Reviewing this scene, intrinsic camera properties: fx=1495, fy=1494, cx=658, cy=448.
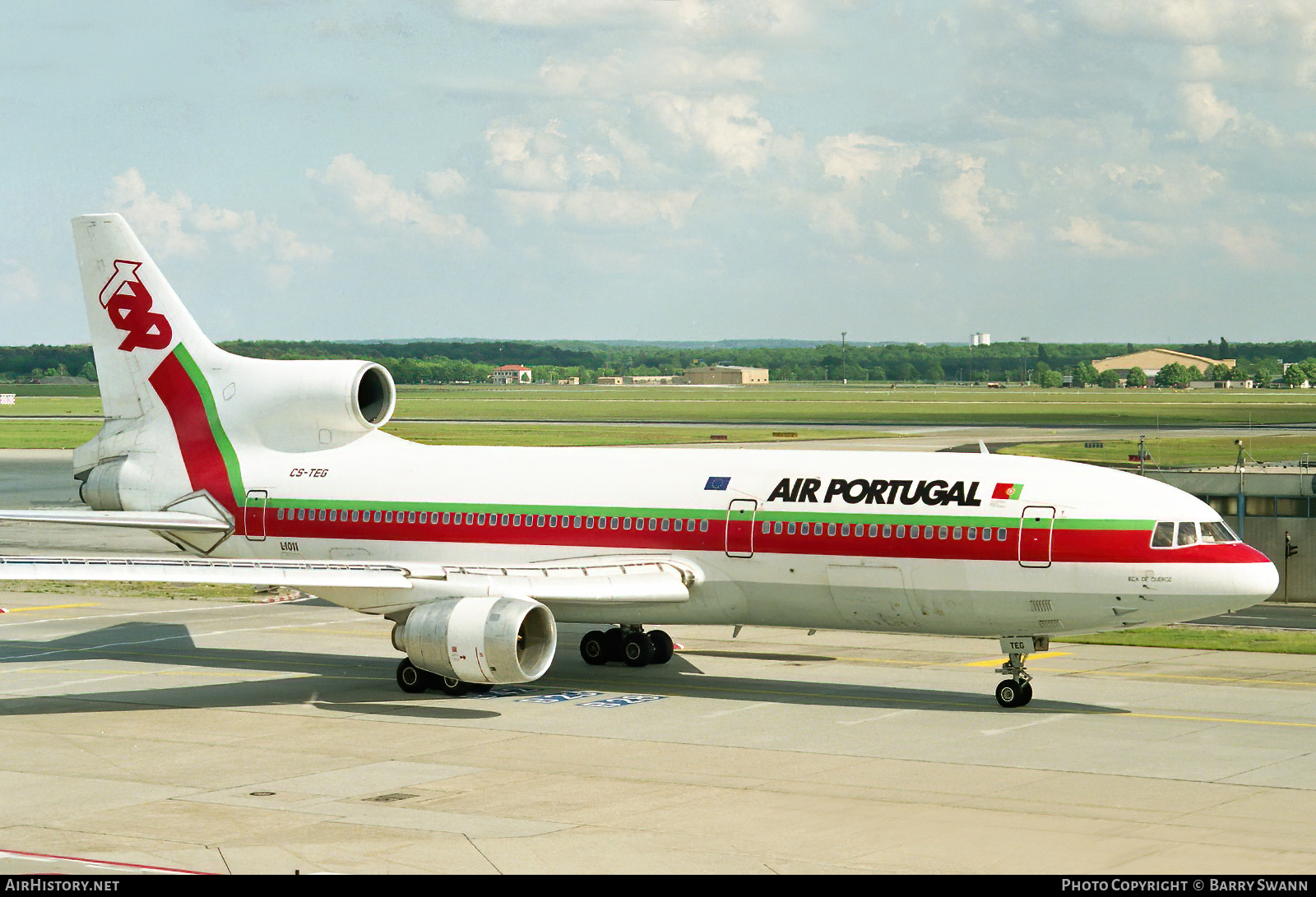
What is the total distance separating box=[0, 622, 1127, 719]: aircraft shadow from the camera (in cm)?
3119

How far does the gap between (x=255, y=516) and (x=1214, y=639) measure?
2586 cm

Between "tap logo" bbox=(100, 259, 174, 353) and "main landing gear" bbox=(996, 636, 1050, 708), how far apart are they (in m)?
22.6

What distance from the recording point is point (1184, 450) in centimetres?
8400

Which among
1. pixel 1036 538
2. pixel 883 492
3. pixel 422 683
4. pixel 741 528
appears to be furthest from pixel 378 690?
pixel 1036 538

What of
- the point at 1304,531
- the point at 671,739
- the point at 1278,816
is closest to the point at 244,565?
the point at 671,739

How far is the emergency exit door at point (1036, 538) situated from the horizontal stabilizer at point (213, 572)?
12.7 m

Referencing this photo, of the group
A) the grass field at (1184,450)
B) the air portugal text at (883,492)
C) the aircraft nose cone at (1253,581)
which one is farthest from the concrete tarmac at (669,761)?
the grass field at (1184,450)

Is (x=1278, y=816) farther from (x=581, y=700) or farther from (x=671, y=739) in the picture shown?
(x=581, y=700)

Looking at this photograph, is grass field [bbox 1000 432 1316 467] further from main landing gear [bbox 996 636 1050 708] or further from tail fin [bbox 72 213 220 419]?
tail fin [bbox 72 213 220 419]

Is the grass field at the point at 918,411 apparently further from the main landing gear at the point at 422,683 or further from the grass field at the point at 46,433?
the main landing gear at the point at 422,683

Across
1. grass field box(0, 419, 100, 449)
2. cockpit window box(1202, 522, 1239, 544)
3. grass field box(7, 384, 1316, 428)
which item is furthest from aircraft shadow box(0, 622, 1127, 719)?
grass field box(7, 384, 1316, 428)

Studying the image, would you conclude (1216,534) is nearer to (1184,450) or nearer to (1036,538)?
(1036,538)

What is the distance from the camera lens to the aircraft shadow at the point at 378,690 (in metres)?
31.2

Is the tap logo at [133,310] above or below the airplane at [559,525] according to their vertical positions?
above
